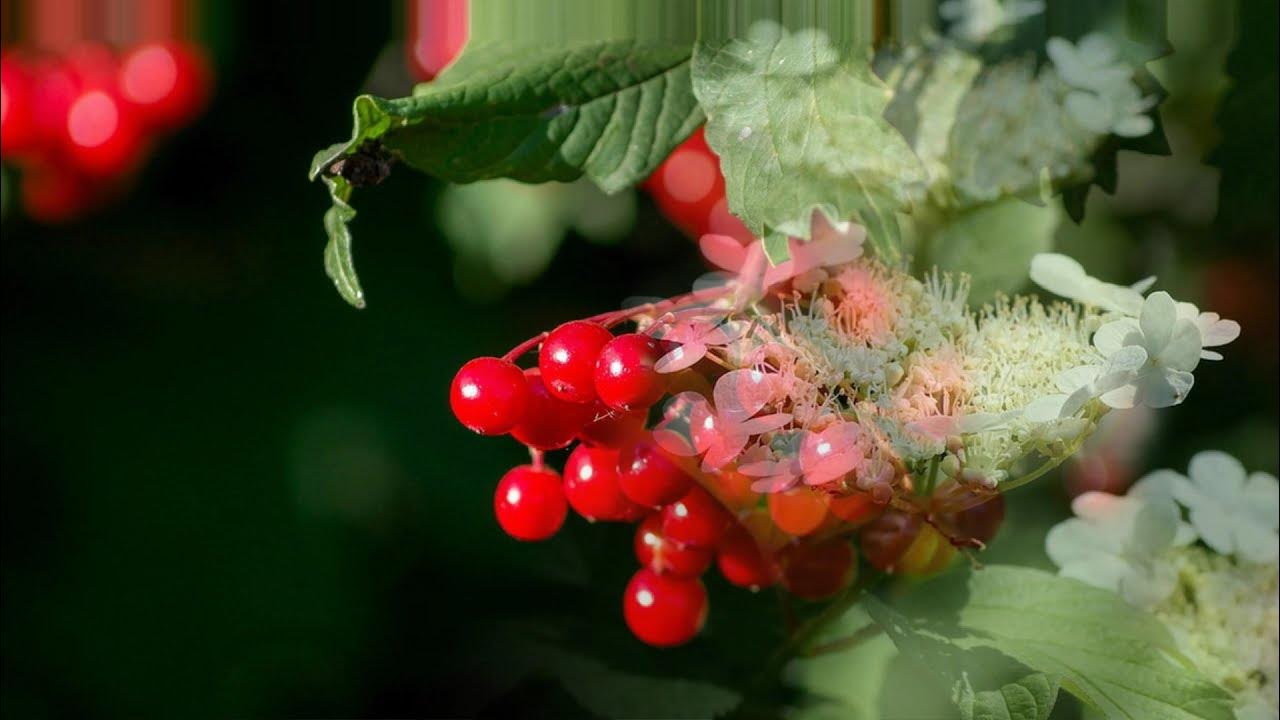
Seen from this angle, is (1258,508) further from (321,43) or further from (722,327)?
(321,43)

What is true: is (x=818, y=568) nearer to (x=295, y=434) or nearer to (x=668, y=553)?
(x=668, y=553)

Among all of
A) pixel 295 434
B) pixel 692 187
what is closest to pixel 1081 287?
pixel 692 187

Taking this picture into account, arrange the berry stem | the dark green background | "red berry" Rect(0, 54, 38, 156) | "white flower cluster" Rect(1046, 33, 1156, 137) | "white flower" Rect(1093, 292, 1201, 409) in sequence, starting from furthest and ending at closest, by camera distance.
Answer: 1. "red berry" Rect(0, 54, 38, 156)
2. the dark green background
3. "white flower cluster" Rect(1046, 33, 1156, 137)
4. the berry stem
5. "white flower" Rect(1093, 292, 1201, 409)

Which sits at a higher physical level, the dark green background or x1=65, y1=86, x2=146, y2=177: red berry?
x1=65, y1=86, x2=146, y2=177: red berry

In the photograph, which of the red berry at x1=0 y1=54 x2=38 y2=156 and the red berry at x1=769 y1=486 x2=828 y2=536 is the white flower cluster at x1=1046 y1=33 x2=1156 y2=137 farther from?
the red berry at x1=0 y1=54 x2=38 y2=156

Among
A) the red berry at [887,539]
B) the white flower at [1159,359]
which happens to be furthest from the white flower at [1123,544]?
the white flower at [1159,359]

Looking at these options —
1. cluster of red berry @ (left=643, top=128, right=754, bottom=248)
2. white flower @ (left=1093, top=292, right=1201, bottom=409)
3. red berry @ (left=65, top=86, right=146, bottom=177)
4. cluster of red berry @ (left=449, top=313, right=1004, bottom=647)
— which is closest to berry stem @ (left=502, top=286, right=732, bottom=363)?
cluster of red berry @ (left=449, top=313, right=1004, bottom=647)
